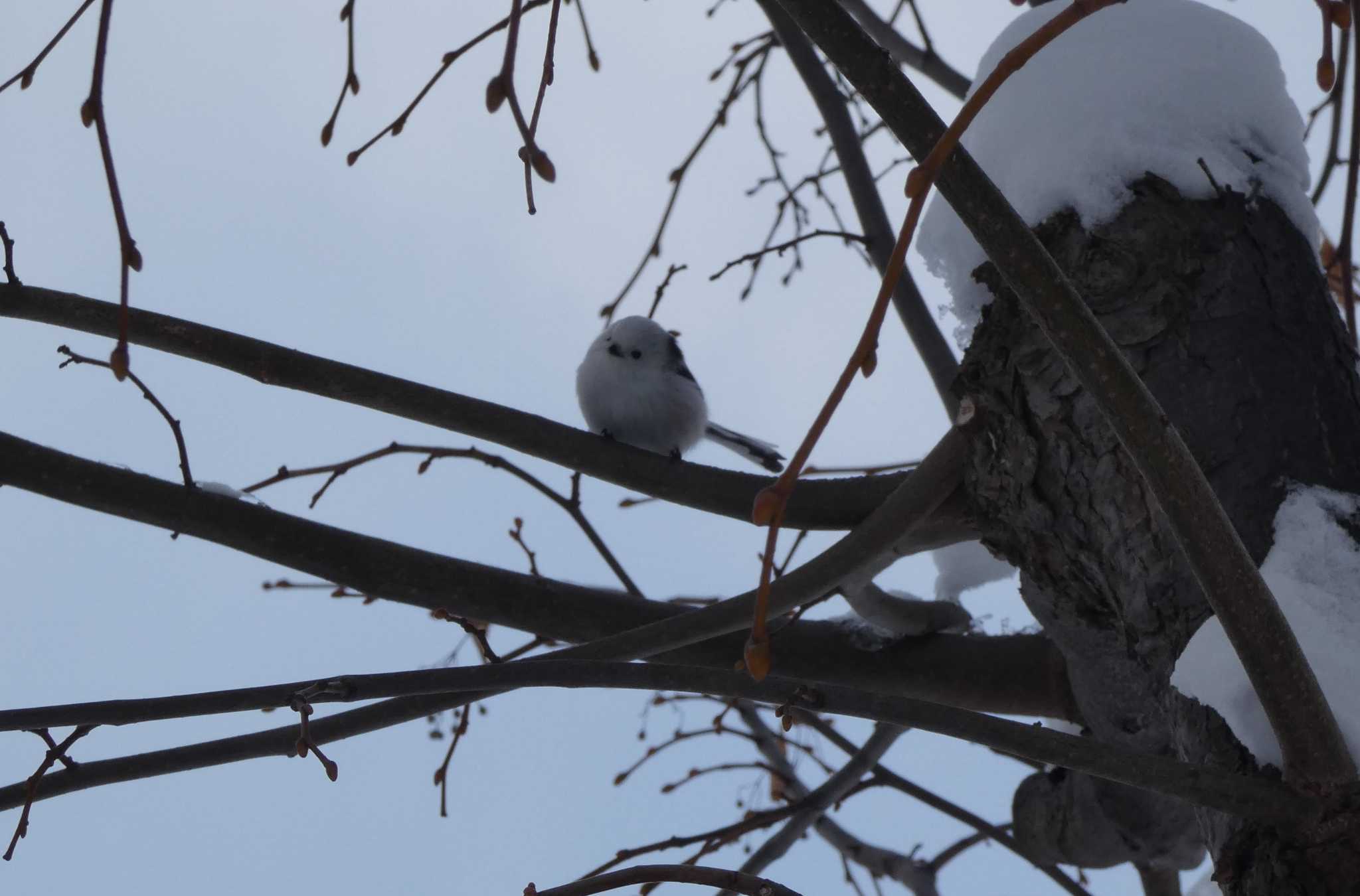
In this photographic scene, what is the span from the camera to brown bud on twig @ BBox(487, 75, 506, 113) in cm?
89

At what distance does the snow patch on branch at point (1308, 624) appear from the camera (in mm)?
1172

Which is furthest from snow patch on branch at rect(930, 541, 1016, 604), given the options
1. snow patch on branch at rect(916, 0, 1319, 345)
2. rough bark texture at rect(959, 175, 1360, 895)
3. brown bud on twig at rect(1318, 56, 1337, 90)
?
brown bud on twig at rect(1318, 56, 1337, 90)

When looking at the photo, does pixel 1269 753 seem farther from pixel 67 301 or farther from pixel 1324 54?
pixel 67 301

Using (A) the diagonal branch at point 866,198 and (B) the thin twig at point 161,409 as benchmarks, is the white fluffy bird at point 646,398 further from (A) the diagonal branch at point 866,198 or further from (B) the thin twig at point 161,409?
(B) the thin twig at point 161,409

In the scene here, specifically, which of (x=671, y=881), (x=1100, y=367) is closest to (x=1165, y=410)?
(x=1100, y=367)

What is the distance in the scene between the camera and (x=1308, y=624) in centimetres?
124

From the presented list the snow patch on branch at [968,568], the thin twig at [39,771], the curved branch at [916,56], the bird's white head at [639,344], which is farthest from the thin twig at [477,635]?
the curved branch at [916,56]

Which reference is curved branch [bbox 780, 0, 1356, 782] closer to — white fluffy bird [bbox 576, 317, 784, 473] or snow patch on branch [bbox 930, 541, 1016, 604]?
snow patch on branch [bbox 930, 541, 1016, 604]

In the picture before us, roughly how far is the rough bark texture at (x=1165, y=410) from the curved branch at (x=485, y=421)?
0.64 feet

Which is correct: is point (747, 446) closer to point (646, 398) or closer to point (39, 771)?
point (646, 398)

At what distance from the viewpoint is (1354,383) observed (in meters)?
1.54

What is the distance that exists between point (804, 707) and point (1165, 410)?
2.59 ft

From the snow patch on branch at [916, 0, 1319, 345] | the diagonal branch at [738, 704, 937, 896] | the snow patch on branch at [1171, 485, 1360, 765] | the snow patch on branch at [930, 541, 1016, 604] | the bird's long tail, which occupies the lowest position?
the snow patch on branch at [1171, 485, 1360, 765]

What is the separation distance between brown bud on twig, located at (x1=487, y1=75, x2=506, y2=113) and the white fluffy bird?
2.03 meters
